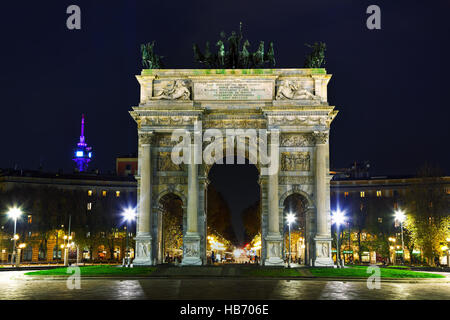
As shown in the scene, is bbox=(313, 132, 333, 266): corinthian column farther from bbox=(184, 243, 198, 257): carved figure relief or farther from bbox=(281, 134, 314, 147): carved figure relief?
bbox=(184, 243, 198, 257): carved figure relief

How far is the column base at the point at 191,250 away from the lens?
41.5 meters

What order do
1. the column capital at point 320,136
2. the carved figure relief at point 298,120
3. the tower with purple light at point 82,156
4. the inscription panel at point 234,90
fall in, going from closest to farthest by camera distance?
the column capital at point 320,136
the carved figure relief at point 298,120
the inscription panel at point 234,90
the tower with purple light at point 82,156

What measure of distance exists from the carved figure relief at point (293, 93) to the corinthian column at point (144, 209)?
11.1 m

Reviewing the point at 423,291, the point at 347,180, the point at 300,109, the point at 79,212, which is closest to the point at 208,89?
the point at 300,109

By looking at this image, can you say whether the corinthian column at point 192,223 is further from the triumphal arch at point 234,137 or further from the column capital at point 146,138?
the column capital at point 146,138

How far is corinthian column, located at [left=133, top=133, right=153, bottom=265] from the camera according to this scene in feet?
139

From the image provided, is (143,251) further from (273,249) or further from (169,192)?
(273,249)

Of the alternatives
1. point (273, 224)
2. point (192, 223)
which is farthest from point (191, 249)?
point (273, 224)

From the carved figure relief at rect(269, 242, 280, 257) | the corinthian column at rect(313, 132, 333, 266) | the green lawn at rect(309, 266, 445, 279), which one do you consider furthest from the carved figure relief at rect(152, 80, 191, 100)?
the green lawn at rect(309, 266, 445, 279)

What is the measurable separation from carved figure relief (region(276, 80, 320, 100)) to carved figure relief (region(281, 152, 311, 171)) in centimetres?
→ 452

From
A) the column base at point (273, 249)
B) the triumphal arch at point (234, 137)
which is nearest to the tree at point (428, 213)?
the triumphal arch at point (234, 137)

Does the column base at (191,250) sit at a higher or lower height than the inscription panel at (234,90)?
lower

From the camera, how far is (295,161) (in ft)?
145

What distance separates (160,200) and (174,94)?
28.9 feet
